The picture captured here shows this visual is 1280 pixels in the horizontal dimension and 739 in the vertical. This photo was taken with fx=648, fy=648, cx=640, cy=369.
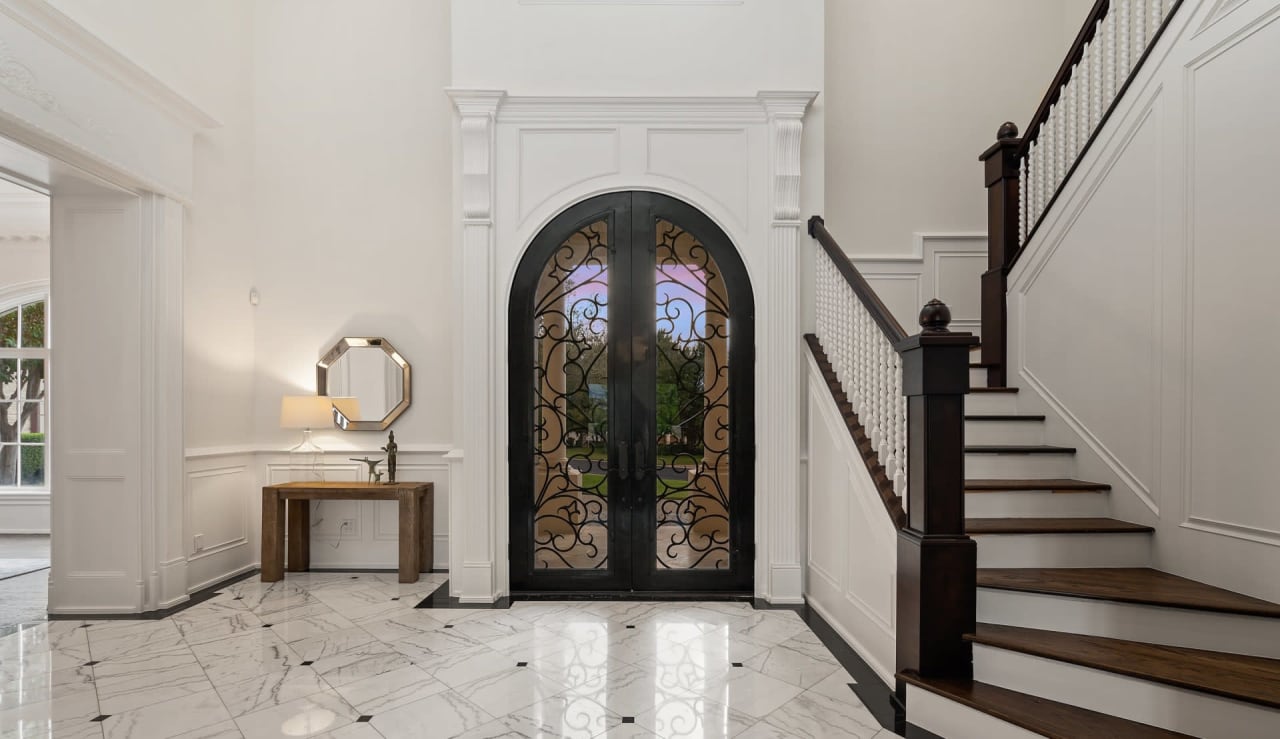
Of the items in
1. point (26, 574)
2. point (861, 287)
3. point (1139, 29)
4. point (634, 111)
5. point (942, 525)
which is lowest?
point (26, 574)

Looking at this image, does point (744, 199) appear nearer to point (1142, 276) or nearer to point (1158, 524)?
point (1142, 276)

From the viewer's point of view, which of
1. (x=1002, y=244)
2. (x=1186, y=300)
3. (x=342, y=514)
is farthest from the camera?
(x=342, y=514)

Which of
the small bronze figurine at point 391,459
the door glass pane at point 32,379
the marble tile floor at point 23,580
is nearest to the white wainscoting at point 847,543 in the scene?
the small bronze figurine at point 391,459

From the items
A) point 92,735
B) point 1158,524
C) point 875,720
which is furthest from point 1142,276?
point 92,735

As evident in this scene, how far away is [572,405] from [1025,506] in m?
2.71

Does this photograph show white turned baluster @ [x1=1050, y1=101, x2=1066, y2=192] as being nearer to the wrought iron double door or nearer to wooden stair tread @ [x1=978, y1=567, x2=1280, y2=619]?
the wrought iron double door

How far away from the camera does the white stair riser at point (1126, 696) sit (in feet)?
6.91

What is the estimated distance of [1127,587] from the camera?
2766mm

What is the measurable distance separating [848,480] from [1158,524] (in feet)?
4.75

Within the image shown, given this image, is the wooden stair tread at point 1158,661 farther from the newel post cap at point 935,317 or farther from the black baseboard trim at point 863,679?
the newel post cap at point 935,317

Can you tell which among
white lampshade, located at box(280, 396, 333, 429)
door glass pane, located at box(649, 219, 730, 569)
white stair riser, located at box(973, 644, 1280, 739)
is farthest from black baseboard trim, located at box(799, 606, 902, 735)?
white lampshade, located at box(280, 396, 333, 429)

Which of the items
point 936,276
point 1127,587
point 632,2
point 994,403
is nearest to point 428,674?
point 1127,587

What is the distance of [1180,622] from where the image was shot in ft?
8.43

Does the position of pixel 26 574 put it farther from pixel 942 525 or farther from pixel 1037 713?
pixel 1037 713
